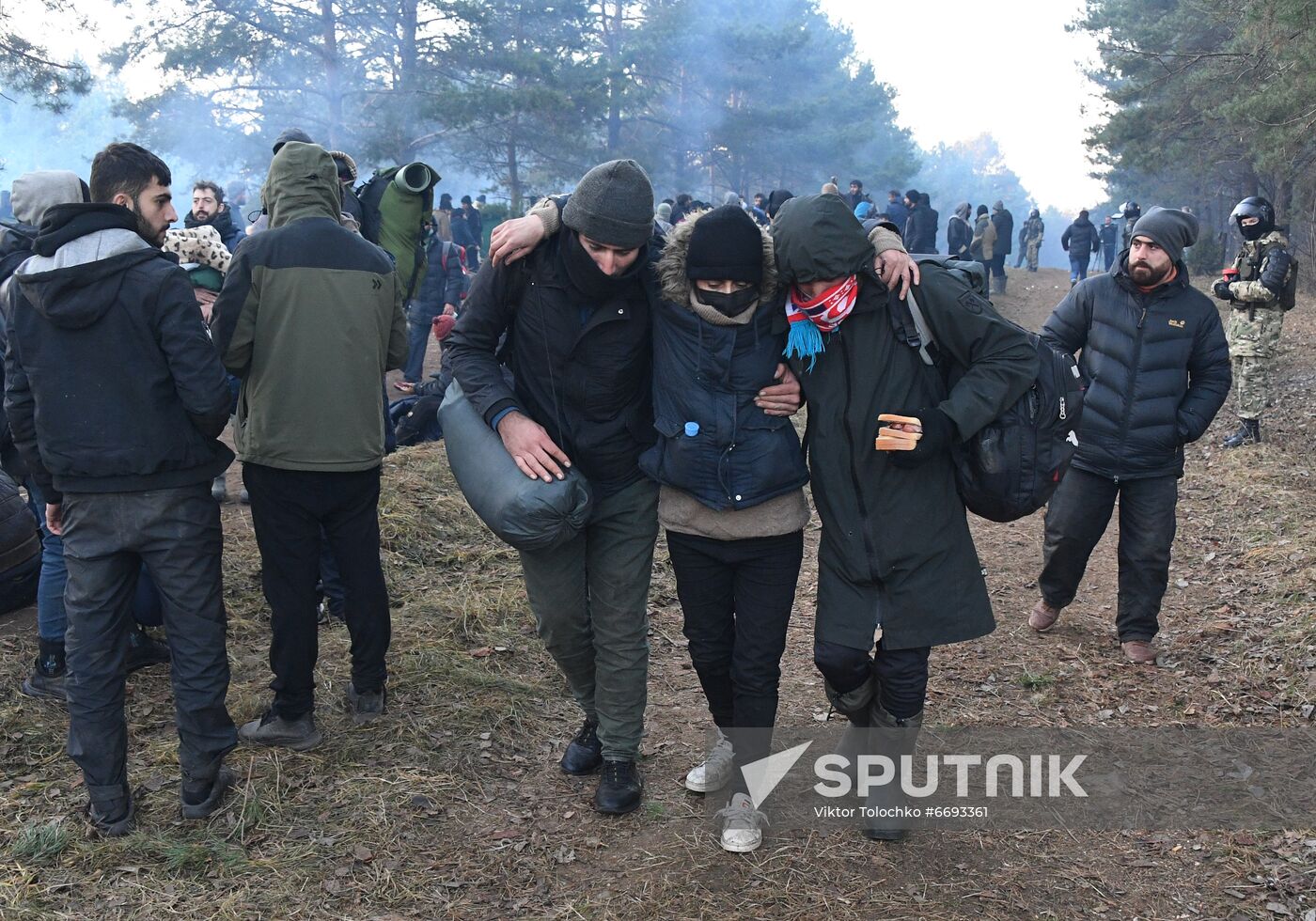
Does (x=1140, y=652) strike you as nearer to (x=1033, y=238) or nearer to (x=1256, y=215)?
(x=1256, y=215)

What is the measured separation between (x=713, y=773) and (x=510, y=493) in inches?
55.7

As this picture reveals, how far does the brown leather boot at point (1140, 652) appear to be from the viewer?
5324 mm

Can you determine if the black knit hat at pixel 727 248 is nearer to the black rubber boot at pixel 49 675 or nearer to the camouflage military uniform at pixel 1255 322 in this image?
the black rubber boot at pixel 49 675

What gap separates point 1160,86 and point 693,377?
25216 mm

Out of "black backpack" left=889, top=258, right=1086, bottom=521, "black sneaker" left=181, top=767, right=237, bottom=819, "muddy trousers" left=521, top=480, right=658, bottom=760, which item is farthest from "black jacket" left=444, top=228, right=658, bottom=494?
"black sneaker" left=181, top=767, right=237, bottom=819

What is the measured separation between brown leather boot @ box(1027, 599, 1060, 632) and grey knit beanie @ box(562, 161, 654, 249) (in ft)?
11.6

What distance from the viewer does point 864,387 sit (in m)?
3.37

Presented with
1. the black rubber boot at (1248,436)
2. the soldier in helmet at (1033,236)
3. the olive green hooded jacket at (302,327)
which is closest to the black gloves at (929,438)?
the olive green hooded jacket at (302,327)

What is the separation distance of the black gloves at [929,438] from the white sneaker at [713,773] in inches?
52.4

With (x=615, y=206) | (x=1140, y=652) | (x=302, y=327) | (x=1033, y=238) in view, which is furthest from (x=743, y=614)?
(x=1033, y=238)

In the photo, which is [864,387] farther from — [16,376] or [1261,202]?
[1261,202]

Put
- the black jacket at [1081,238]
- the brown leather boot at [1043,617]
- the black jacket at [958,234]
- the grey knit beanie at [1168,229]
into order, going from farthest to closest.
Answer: the black jacket at [1081,238] → the black jacket at [958,234] → the brown leather boot at [1043,617] → the grey knit beanie at [1168,229]

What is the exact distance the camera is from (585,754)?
413 cm

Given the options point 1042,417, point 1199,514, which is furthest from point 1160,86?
point 1042,417
